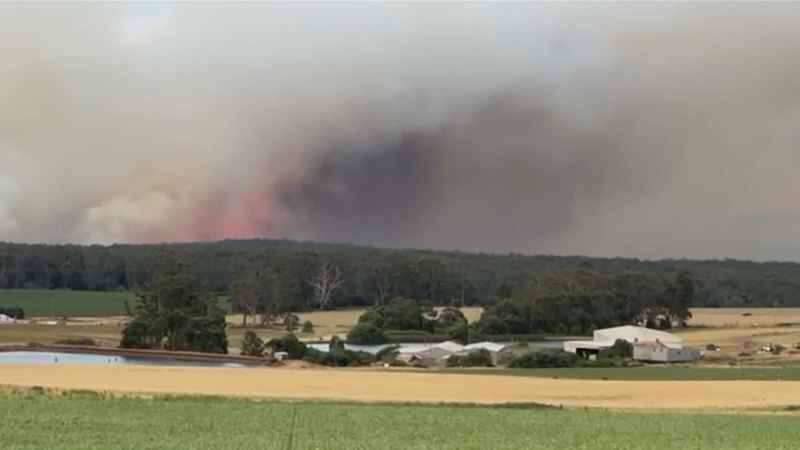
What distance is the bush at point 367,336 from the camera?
422 feet

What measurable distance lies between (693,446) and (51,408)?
23.1 meters

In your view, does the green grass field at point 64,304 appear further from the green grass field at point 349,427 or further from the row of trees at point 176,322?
the green grass field at point 349,427

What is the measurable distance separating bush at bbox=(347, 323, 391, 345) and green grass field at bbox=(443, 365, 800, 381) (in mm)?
42330

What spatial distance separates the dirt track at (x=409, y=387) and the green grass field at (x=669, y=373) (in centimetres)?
623

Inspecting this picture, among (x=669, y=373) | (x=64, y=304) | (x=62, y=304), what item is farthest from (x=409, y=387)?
(x=64, y=304)

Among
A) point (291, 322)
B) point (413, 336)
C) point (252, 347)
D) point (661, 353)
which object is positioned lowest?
point (661, 353)

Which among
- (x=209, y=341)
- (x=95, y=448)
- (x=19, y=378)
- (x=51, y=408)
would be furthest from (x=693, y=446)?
(x=209, y=341)

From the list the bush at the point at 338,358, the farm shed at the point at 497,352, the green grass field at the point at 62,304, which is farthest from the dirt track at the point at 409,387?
the green grass field at the point at 62,304

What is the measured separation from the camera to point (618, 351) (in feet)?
364

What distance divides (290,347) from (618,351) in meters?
33.4

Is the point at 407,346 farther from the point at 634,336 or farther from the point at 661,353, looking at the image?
the point at 661,353

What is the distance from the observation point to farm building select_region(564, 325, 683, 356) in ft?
370

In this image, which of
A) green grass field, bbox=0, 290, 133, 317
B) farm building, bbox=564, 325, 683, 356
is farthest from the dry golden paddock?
green grass field, bbox=0, 290, 133, 317

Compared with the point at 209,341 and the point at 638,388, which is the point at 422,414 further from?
the point at 209,341
